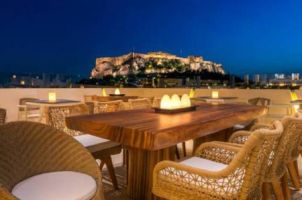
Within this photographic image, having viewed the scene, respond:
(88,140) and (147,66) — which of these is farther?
(147,66)

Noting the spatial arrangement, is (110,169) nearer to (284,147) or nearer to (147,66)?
(284,147)

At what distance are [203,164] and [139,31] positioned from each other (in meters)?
14.8

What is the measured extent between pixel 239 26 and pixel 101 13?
7.39 m

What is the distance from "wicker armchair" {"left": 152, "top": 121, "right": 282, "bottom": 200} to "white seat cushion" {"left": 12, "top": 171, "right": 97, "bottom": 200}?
1.36 feet

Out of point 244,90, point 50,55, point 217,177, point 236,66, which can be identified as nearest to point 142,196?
point 217,177

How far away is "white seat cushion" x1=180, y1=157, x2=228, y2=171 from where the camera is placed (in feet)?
5.93

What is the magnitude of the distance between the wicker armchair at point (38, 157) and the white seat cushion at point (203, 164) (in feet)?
2.09

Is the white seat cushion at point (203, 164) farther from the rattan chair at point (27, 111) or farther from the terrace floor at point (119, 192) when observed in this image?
the rattan chair at point (27, 111)

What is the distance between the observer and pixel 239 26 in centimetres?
1563

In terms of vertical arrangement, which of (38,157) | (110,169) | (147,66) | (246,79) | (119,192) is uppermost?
(147,66)

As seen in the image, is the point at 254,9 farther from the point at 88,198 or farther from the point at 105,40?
the point at 88,198

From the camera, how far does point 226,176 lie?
4.53 ft

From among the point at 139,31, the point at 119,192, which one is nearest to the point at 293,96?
the point at 119,192

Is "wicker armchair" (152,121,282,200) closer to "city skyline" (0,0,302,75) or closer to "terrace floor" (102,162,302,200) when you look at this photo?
"terrace floor" (102,162,302,200)
